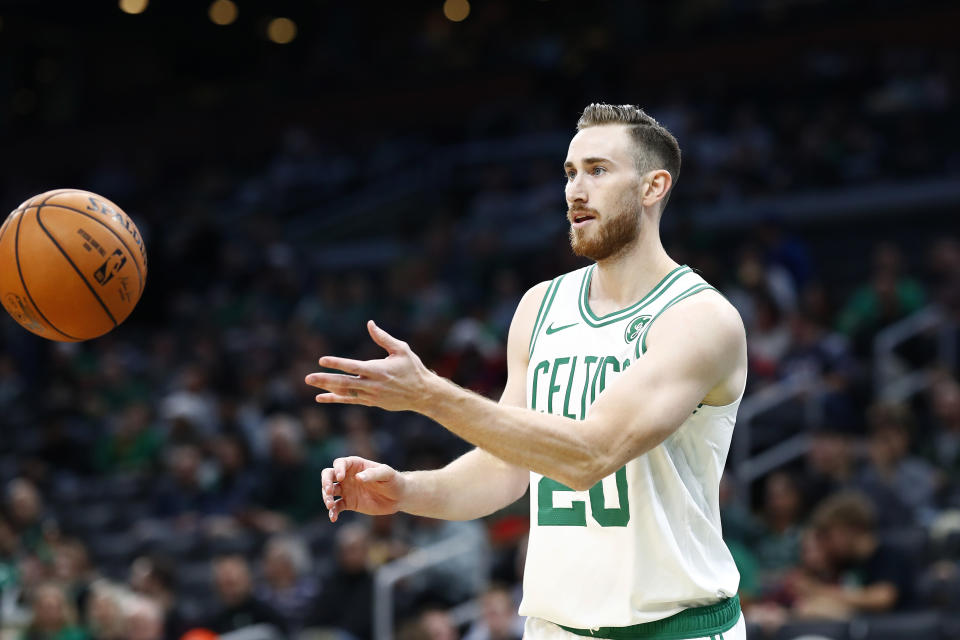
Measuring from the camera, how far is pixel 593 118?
13.2ft

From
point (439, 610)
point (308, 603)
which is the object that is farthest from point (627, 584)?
point (308, 603)

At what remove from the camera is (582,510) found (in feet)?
12.4

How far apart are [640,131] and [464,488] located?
1.23m

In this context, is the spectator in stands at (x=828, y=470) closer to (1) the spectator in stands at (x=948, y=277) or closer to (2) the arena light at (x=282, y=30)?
(1) the spectator in stands at (x=948, y=277)

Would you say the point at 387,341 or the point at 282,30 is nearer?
the point at 387,341

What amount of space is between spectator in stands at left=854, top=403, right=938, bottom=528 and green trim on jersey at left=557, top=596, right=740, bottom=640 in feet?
15.7

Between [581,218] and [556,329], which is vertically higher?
[581,218]

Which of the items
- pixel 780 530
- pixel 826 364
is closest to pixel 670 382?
pixel 780 530

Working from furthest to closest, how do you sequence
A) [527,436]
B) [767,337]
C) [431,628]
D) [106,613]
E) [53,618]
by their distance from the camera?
1. [767,337]
2. [53,618]
3. [106,613]
4. [431,628]
5. [527,436]

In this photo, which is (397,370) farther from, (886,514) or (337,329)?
(337,329)

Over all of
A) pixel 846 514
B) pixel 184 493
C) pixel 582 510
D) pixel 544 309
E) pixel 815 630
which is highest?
pixel 544 309

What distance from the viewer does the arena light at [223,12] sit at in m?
23.0

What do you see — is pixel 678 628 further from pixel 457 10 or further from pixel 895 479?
pixel 457 10

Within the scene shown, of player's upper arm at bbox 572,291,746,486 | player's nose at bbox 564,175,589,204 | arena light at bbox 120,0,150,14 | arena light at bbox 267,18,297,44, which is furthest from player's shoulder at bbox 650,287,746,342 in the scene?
arena light at bbox 267,18,297,44
